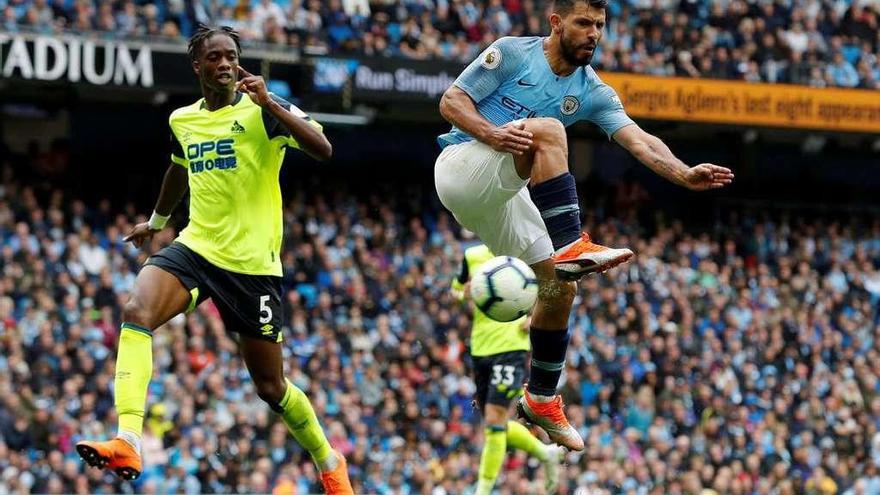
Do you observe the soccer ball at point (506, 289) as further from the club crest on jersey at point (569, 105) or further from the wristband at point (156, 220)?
the wristband at point (156, 220)

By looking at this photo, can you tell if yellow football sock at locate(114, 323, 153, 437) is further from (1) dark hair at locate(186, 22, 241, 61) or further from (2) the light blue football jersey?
(2) the light blue football jersey

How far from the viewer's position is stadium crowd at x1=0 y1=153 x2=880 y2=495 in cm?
1780

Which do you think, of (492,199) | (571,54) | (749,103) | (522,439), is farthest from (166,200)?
(749,103)

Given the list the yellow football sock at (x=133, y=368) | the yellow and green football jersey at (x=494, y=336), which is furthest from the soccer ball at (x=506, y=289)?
the yellow and green football jersey at (x=494, y=336)

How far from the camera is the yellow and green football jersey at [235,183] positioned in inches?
377

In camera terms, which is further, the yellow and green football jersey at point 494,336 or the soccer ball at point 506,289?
the yellow and green football jersey at point 494,336

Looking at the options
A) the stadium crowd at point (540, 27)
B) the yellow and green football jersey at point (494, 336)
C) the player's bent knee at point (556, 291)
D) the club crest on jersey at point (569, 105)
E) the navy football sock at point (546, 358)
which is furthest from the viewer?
the stadium crowd at point (540, 27)

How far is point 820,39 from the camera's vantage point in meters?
27.9

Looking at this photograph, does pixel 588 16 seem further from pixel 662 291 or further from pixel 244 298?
pixel 662 291

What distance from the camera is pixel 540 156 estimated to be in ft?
29.1

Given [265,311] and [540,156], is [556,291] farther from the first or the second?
[265,311]

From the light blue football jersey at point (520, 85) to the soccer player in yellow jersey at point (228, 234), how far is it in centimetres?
93

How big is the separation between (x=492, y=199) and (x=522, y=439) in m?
6.41

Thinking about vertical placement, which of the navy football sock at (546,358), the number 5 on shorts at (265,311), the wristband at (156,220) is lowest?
the navy football sock at (546,358)
